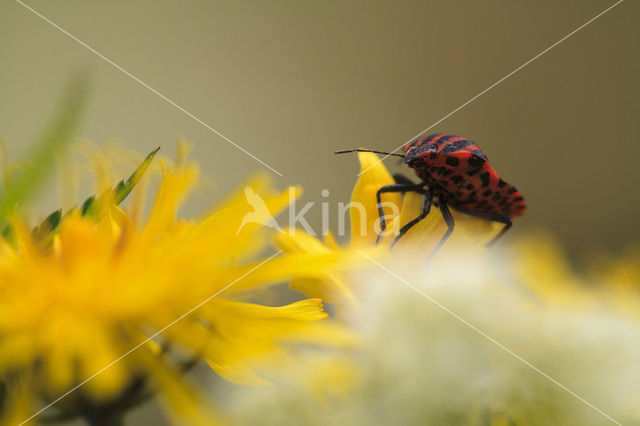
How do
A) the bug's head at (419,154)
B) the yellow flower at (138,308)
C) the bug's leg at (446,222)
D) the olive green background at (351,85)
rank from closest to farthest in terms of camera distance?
the yellow flower at (138,308) → the bug's leg at (446,222) → the bug's head at (419,154) → the olive green background at (351,85)

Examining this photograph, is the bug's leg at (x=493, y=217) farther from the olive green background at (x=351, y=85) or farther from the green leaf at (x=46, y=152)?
the green leaf at (x=46, y=152)

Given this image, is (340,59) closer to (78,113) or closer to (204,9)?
(204,9)

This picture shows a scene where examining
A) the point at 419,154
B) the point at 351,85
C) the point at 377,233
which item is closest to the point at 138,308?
the point at 377,233

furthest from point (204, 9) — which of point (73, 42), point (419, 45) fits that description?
point (419, 45)

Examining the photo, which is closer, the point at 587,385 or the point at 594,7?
the point at 587,385

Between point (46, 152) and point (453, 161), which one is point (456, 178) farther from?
point (46, 152)

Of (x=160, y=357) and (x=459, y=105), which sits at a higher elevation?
(x=160, y=357)

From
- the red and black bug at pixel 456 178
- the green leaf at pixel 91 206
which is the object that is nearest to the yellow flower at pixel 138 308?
the green leaf at pixel 91 206
